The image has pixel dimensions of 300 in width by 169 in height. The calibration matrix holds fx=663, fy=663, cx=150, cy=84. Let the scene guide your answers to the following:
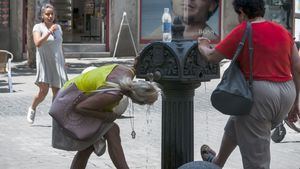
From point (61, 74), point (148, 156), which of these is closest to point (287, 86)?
point (148, 156)

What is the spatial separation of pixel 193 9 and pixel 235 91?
686 inches

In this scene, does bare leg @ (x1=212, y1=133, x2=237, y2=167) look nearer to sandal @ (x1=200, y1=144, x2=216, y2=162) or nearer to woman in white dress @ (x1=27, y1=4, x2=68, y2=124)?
sandal @ (x1=200, y1=144, x2=216, y2=162)

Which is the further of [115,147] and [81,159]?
[81,159]

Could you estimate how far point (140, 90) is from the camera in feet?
16.0

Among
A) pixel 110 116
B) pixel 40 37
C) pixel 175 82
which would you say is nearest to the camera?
pixel 175 82

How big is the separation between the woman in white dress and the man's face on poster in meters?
12.1

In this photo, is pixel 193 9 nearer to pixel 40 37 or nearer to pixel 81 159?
pixel 40 37

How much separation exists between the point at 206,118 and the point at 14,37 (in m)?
11.1

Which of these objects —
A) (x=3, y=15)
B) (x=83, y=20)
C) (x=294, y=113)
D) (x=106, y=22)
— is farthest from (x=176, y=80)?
(x=83, y=20)

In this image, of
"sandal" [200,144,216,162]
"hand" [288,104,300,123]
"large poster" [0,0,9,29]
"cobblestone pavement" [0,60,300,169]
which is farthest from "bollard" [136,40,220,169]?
"large poster" [0,0,9,29]

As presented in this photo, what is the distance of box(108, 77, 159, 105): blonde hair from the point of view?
4863 millimetres

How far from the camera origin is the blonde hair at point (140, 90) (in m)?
4.86

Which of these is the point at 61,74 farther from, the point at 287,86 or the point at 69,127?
the point at 287,86

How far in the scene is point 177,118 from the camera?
4859 millimetres
